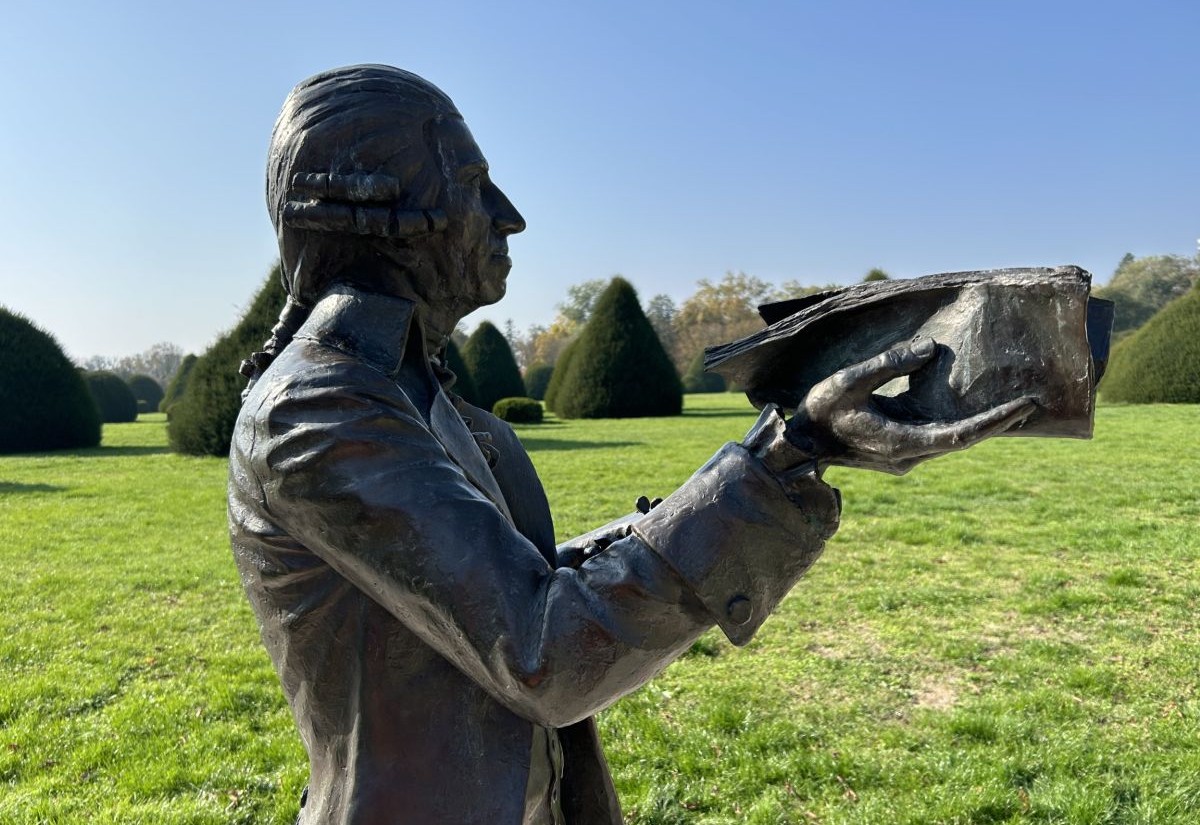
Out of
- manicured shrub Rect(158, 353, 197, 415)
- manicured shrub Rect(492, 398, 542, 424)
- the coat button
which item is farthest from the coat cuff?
manicured shrub Rect(158, 353, 197, 415)

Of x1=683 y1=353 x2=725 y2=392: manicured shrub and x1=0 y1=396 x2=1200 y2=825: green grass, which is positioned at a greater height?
x1=683 y1=353 x2=725 y2=392: manicured shrub

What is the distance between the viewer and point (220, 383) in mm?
15867

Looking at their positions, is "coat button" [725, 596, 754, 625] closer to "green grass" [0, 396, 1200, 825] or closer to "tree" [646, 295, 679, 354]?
"green grass" [0, 396, 1200, 825]

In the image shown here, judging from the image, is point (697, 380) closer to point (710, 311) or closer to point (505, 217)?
point (710, 311)

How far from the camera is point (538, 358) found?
210 feet

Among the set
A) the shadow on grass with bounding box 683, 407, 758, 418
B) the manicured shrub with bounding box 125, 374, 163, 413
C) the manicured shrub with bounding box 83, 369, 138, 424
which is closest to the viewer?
the shadow on grass with bounding box 683, 407, 758, 418

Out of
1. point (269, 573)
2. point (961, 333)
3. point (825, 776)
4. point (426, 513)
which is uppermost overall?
point (961, 333)

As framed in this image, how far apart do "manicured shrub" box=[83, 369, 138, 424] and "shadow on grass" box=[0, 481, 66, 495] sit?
20044 mm

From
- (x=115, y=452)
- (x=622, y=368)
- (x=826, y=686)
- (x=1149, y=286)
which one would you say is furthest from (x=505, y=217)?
(x=1149, y=286)

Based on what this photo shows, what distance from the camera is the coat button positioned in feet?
3.92

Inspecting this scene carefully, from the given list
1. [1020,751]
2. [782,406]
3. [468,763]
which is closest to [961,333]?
[782,406]

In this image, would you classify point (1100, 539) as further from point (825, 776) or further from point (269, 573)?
point (269, 573)

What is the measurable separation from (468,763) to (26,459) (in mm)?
18769

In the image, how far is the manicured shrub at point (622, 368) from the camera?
2350 cm
